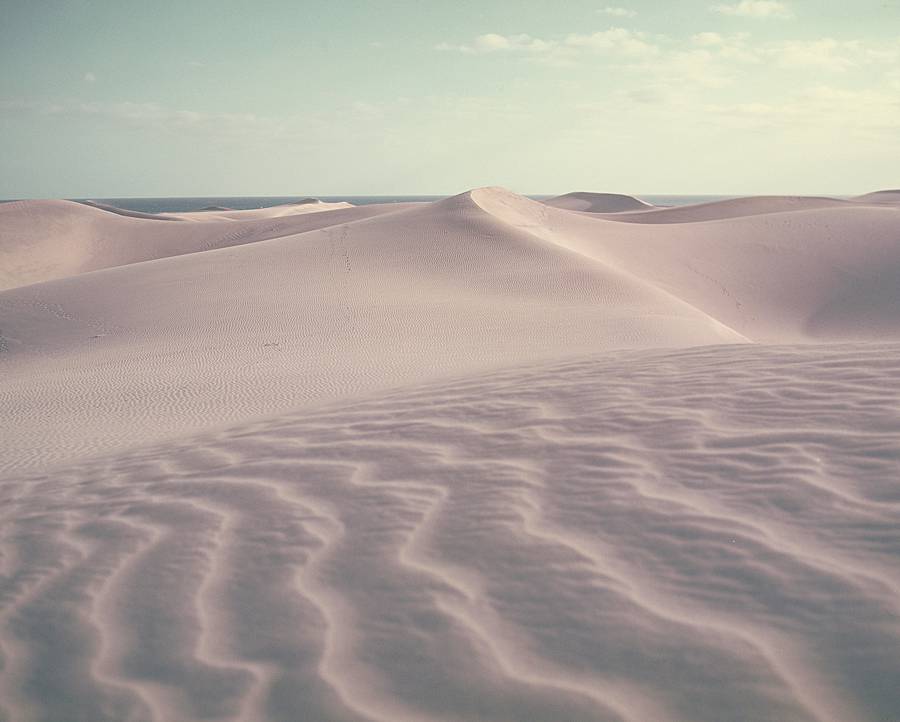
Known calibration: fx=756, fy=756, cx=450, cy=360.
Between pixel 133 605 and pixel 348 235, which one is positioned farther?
pixel 348 235

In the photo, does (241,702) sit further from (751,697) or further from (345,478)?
(345,478)

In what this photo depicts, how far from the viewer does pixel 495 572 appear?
7.90 ft

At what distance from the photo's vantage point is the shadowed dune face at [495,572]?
189cm

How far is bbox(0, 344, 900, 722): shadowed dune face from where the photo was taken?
189cm

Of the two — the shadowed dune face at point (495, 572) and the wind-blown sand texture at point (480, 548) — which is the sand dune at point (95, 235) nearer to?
the wind-blown sand texture at point (480, 548)

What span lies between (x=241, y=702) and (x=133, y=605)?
0.72m

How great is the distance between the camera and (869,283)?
18.0 meters

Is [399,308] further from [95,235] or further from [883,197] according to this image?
[883,197]

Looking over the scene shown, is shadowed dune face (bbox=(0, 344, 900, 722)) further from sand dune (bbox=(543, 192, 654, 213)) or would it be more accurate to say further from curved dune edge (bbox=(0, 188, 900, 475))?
sand dune (bbox=(543, 192, 654, 213))

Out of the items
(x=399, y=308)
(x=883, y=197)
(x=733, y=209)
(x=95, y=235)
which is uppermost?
(x=883, y=197)

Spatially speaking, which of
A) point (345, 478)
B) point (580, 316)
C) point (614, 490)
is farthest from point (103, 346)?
point (614, 490)

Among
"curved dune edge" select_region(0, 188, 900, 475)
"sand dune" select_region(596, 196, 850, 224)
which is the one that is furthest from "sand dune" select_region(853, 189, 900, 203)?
"curved dune edge" select_region(0, 188, 900, 475)

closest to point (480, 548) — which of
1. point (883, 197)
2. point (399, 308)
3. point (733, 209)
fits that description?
point (399, 308)

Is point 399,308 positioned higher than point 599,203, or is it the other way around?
point 599,203
